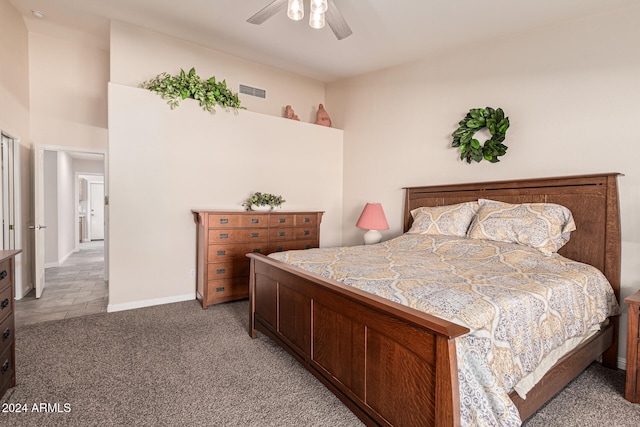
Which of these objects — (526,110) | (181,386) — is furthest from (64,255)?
(526,110)

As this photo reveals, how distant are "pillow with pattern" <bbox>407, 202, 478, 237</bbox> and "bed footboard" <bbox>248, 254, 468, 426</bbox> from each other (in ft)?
5.43

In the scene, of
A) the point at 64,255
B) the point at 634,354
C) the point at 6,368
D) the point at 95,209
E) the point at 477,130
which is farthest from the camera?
the point at 95,209

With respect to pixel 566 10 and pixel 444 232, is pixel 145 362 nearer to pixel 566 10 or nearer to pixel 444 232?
pixel 444 232

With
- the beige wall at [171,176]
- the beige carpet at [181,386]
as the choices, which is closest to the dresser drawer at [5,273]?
the beige carpet at [181,386]

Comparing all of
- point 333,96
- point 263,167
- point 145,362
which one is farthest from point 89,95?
point 145,362

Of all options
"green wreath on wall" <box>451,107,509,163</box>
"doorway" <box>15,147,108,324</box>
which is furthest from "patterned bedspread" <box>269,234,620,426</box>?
"doorway" <box>15,147,108,324</box>

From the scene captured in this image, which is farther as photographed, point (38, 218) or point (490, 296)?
point (38, 218)

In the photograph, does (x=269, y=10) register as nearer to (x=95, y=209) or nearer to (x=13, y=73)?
(x=13, y=73)

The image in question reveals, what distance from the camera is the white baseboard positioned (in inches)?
133

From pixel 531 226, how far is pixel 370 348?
1813 millimetres

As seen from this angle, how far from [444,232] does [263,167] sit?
2.48 m

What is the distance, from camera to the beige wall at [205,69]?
3.64m

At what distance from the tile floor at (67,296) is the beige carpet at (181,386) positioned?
46 cm

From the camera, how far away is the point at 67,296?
3.94 metres
